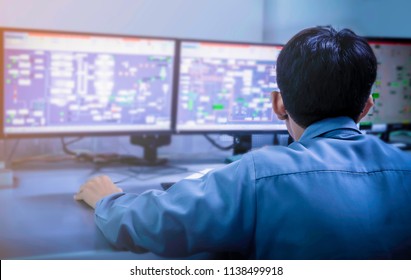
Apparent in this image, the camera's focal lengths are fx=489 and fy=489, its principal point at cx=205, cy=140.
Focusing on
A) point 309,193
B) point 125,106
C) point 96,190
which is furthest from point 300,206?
point 125,106

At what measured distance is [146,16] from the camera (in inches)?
67.9

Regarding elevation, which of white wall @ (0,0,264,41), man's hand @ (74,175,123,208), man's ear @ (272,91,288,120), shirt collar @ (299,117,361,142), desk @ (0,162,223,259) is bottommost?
desk @ (0,162,223,259)

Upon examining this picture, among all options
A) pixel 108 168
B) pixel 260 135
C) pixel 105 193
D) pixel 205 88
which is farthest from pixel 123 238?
pixel 205 88

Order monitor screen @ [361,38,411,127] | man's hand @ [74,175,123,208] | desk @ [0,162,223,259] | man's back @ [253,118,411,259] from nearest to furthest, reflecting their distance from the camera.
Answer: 1. man's back @ [253,118,411,259]
2. desk @ [0,162,223,259]
3. man's hand @ [74,175,123,208]
4. monitor screen @ [361,38,411,127]

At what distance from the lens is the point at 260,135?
1297 mm

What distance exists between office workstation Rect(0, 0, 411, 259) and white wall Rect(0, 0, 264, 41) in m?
0.13

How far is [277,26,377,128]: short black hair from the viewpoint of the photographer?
80 centimetres

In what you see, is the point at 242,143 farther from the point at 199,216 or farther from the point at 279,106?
the point at 199,216

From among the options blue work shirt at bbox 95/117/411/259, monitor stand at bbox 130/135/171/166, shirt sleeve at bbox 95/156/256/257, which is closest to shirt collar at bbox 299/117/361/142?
blue work shirt at bbox 95/117/411/259

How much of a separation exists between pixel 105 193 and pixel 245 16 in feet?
3.40

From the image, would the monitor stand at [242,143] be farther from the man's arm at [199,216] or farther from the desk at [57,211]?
the man's arm at [199,216]

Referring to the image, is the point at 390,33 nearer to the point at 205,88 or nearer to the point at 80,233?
the point at 205,88

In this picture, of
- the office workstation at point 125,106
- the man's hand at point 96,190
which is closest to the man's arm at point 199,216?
the man's hand at point 96,190

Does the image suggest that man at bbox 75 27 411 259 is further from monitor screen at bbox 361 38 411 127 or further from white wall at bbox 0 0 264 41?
monitor screen at bbox 361 38 411 127
